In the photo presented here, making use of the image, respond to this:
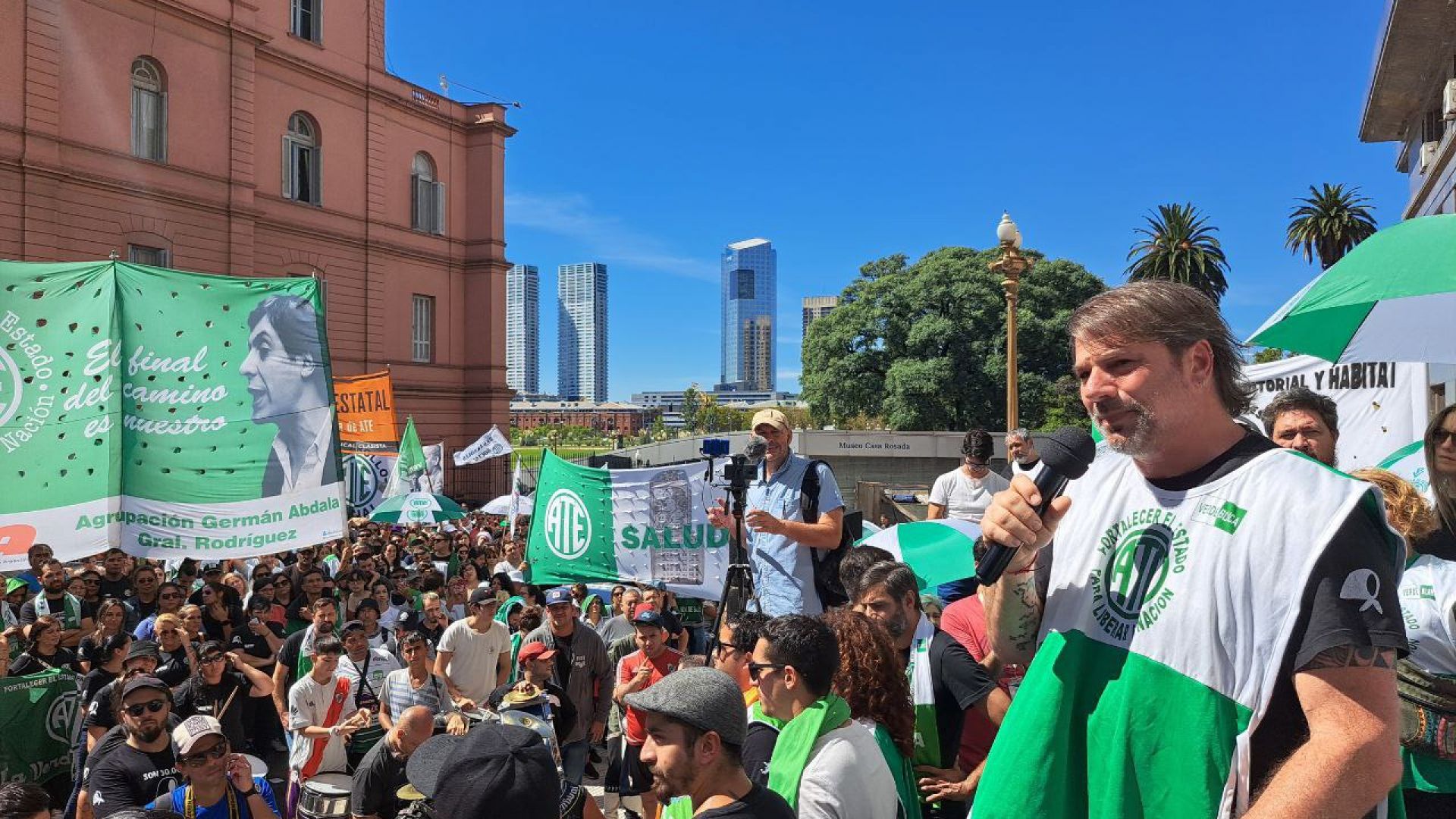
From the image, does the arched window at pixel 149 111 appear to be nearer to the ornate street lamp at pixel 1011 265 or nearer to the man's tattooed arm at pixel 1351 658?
the ornate street lamp at pixel 1011 265

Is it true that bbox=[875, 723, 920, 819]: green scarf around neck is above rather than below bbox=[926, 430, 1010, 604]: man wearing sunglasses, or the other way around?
below

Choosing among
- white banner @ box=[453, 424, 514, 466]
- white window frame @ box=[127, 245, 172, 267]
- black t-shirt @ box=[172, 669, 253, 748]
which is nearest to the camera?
black t-shirt @ box=[172, 669, 253, 748]

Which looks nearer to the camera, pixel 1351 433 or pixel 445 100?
pixel 1351 433

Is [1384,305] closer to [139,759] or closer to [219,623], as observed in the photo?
[139,759]

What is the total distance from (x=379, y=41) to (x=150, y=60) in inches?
346

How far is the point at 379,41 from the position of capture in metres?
33.2

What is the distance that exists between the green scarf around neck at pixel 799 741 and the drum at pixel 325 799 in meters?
3.81

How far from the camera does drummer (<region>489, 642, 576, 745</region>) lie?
7.52 m

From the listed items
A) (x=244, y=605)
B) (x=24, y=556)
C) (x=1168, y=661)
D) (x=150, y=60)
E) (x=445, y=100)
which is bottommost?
(x=244, y=605)

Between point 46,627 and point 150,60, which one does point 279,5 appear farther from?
point 46,627

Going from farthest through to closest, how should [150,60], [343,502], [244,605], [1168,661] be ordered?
[150,60], [244,605], [343,502], [1168,661]

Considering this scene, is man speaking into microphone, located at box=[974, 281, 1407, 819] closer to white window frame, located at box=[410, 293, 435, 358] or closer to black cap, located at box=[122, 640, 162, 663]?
black cap, located at box=[122, 640, 162, 663]

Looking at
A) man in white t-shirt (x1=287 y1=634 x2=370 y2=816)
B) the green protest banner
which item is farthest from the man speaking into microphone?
the green protest banner

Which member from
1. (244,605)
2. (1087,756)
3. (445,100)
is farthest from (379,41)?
(1087,756)
